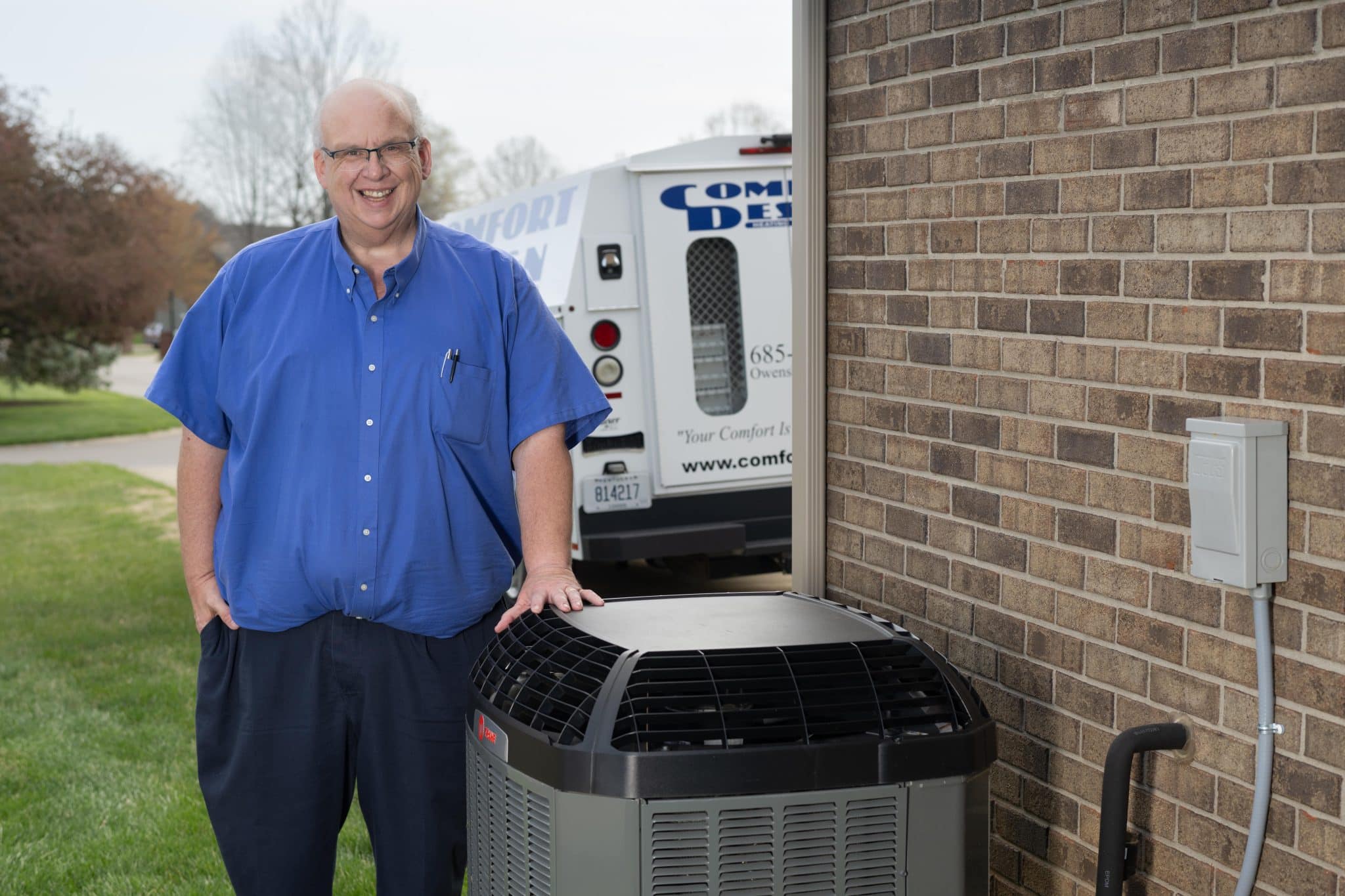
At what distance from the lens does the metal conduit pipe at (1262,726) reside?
219 centimetres

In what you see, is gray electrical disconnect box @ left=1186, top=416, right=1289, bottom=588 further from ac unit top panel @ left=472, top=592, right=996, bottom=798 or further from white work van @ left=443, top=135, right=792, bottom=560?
white work van @ left=443, top=135, right=792, bottom=560

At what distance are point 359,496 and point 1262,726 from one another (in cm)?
183

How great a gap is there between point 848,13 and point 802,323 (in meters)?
0.73

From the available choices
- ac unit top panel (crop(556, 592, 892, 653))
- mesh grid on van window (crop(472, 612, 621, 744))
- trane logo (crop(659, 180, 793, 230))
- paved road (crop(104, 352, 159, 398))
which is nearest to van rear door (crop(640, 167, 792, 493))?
trane logo (crop(659, 180, 793, 230))

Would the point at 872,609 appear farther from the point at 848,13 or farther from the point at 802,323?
the point at 848,13

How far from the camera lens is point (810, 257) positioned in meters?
3.35

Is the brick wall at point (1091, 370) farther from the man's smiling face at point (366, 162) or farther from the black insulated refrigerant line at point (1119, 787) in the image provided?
A: the man's smiling face at point (366, 162)

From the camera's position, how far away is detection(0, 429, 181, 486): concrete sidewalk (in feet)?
57.8

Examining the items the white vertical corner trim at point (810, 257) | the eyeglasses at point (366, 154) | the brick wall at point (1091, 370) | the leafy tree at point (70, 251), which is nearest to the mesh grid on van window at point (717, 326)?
the white vertical corner trim at point (810, 257)

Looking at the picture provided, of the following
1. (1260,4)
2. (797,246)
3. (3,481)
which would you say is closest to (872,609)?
(797,246)

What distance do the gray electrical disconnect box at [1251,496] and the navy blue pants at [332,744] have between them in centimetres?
163

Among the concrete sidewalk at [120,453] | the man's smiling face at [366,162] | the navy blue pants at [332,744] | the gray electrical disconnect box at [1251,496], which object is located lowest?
the concrete sidewalk at [120,453]

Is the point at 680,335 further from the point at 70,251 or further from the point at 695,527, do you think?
the point at 70,251

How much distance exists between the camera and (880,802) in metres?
2.09
